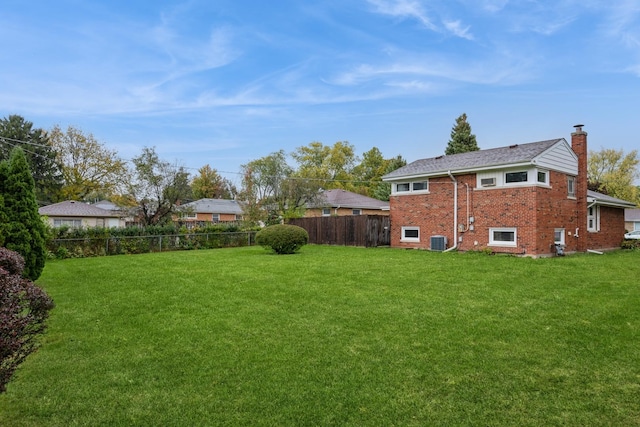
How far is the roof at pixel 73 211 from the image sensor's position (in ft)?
85.6

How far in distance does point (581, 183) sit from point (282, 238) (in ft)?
43.3

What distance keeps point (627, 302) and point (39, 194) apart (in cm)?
4626

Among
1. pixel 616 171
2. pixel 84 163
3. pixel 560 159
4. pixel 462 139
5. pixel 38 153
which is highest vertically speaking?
pixel 462 139

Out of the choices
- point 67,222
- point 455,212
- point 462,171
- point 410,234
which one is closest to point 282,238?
point 410,234

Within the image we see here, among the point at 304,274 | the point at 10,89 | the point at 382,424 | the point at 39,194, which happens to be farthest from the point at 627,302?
the point at 39,194

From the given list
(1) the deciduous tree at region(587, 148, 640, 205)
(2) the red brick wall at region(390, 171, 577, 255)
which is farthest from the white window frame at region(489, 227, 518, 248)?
(1) the deciduous tree at region(587, 148, 640, 205)

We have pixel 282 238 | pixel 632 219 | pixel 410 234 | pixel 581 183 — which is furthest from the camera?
pixel 632 219

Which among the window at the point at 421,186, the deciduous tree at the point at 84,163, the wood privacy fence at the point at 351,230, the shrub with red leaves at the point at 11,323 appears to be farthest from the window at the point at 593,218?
the deciduous tree at the point at 84,163

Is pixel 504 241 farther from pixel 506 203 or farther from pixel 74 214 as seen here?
pixel 74 214

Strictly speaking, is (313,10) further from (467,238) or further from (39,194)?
(39,194)

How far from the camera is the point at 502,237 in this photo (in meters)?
14.7

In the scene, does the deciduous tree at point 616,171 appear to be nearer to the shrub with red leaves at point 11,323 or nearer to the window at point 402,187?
the window at point 402,187

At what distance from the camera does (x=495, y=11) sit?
37.7ft

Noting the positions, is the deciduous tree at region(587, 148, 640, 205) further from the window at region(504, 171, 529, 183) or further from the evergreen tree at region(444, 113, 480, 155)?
the window at region(504, 171, 529, 183)
